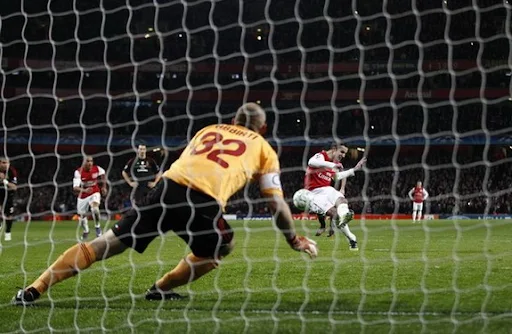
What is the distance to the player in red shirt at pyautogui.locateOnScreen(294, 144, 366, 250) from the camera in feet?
42.3

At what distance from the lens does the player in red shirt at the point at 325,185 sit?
12.9 m

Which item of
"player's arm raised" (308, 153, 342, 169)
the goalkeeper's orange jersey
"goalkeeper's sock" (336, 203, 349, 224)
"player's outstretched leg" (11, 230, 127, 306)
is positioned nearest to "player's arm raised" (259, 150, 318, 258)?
the goalkeeper's orange jersey

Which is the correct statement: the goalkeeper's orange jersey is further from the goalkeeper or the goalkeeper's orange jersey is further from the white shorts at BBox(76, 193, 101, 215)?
the white shorts at BBox(76, 193, 101, 215)

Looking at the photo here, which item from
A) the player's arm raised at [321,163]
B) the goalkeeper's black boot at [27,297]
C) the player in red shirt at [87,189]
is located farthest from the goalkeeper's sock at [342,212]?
the goalkeeper's black boot at [27,297]

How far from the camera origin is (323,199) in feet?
43.7

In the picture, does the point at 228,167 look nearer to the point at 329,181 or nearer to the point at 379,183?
the point at 329,181

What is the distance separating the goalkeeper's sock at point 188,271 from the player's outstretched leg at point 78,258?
0.74 meters

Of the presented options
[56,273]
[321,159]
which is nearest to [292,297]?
[56,273]

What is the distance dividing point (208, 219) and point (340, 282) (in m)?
2.67

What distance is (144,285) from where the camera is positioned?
313 inches

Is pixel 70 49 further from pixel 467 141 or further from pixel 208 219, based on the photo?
pixel 208 219

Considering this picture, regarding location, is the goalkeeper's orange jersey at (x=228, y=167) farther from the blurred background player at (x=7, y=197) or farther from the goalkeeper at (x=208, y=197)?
the blurred background player at (x=7, y=197)

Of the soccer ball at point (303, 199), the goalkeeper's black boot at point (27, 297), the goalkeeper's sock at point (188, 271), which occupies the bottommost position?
the soccer ball at point (303, 199)

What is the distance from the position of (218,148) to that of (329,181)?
8.03 meters
